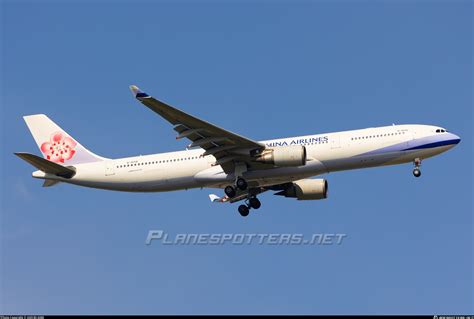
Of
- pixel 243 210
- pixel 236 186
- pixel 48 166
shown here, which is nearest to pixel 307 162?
pixel 236 186

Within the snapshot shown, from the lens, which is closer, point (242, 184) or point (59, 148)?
point (242, 184)

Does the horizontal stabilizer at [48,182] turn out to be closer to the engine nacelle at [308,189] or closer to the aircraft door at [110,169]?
the aircraft door at [110,169]

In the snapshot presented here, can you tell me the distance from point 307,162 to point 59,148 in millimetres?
15440

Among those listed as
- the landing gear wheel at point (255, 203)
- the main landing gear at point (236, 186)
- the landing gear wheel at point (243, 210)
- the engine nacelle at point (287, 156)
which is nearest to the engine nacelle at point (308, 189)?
the landing gear wheel at point (255, 203)

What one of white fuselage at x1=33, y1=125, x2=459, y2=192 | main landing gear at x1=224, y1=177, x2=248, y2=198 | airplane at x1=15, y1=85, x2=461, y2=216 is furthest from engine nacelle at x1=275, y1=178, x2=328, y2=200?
main landing gear at x1=224, y1=177, x2=248, y2=198

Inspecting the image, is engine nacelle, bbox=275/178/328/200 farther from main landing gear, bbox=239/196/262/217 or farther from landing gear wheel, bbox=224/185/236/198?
landing gear wheel, bbox=224/185/236/198

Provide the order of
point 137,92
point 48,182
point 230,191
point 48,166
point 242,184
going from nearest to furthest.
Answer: point 137,92, point 242,184, point 230,191, point 48,166, point 48,182

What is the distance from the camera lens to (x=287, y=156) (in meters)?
41.3

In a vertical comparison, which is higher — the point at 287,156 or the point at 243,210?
the point at 287,156

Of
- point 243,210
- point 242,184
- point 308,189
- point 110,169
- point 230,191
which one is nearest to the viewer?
point 242,184

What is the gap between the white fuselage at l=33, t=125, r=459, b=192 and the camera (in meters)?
41.8

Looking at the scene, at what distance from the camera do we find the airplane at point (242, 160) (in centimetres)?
4166

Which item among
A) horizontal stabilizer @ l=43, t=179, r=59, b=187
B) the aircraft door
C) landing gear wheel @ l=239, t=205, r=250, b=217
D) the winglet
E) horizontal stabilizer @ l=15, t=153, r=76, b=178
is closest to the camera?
the winglet

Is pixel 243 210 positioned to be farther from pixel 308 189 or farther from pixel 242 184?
pixel 308 189
